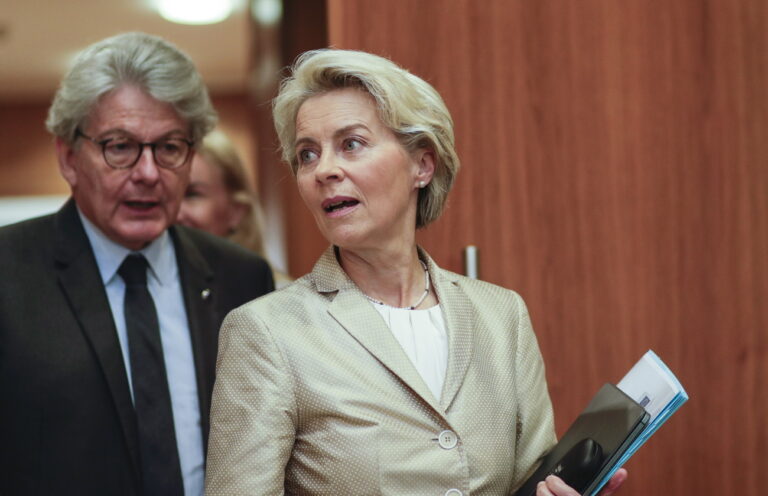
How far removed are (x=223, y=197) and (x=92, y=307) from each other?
51.5 inches

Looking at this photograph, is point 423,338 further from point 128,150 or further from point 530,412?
point 128,150

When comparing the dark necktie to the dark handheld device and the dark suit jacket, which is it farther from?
the dark handheld device

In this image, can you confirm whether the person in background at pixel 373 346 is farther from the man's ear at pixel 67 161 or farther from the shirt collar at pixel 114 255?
the man's ear at pixel 67 161

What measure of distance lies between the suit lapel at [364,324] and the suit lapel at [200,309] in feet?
1.78

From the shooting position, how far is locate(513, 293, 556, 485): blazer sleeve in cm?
182

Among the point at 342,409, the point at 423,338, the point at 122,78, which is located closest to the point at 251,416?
the point at 342,409

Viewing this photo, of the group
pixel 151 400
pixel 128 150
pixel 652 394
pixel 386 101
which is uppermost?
pixel 386 101

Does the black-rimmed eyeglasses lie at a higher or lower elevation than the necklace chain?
higher

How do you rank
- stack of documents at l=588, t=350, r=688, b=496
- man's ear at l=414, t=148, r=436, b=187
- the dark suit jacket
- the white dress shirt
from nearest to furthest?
stack of documents at l=588, t=350, r=688, b=496
man's ear at l=414, t=148, r=436, b=187
the dark suit jacket
the white dress shirt

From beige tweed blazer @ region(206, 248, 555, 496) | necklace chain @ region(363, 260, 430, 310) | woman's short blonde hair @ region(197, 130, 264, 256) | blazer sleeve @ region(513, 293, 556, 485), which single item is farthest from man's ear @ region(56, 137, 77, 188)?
blazer sleeve @ region(513, 293, 556, 485)

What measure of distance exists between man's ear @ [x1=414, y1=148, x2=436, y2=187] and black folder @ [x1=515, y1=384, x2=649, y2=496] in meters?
0.56

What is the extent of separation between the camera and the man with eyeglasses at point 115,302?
201 cm

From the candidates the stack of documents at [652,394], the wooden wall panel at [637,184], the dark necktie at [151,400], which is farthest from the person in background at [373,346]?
the wooden wall panel at [637,184]

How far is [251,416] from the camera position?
1.58m
